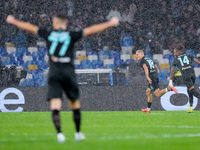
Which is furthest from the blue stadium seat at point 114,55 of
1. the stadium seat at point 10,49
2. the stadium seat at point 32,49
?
the stadium seat at point 10,49

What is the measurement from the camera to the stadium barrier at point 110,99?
17016 millimetres

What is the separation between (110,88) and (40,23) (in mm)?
6630

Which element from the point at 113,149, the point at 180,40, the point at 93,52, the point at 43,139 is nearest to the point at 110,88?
the point at 93,52

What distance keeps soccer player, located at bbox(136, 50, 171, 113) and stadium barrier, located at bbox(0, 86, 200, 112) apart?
4.09 feet

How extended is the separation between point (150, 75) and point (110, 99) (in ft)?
7.16

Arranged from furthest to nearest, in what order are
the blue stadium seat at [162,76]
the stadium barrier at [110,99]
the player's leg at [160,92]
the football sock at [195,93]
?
the blue stadium seat at [162,76]
the stadium barrier at [110,99]
the player's leg at [160,92]
the football sock at [195,93]

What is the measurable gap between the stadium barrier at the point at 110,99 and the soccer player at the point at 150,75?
1246mm

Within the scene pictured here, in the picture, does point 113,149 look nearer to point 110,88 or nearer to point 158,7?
point 110,88

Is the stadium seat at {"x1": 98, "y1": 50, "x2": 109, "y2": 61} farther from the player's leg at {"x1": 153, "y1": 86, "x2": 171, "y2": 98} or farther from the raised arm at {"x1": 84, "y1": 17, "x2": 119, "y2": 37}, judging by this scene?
the raised arm at {"x1": 84, "y1": 17, "x2": 119, "y2": 37}

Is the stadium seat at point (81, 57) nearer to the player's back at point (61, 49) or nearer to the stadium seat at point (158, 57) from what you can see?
the stadium seat at point (158, 57)

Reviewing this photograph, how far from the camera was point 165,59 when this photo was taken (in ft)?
69.2


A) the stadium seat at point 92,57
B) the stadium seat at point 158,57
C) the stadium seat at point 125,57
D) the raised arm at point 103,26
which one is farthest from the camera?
the stadium seat at point 125,57

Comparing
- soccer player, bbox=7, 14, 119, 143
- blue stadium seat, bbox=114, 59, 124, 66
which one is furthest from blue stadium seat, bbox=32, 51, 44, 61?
soccer player, bbox=7, 14, 119, 143

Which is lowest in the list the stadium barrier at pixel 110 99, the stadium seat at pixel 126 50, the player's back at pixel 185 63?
the stadium barrier at pixel 110 99
